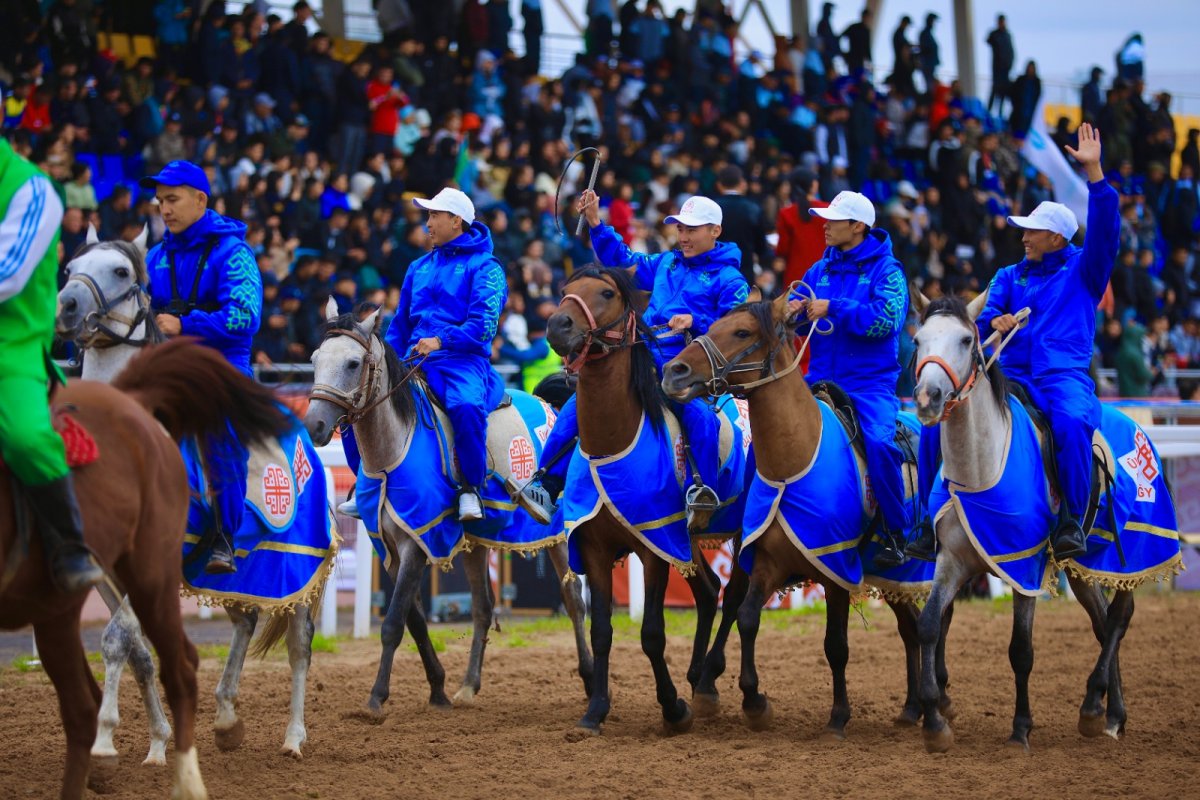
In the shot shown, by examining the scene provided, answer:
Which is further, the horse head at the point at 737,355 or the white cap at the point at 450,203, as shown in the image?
the white cap at the point at 450,203

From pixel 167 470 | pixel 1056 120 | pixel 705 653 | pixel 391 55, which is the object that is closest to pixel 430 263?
pixel 705 653

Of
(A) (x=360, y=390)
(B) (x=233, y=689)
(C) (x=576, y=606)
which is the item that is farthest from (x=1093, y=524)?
(B) (x=233, y=689)

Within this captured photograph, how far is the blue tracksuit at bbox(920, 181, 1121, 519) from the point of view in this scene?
8.03 m

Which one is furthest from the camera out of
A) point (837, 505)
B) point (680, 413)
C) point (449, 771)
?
point (680, 413)

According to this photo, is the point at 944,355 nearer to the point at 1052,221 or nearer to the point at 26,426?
the point at 1052,221

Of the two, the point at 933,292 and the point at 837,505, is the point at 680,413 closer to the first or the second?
the point at 837,505

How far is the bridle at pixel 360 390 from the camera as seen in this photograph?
8.41m

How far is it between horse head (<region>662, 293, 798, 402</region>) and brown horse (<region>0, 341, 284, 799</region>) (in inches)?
92.4

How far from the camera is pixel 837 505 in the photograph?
8.19 metres

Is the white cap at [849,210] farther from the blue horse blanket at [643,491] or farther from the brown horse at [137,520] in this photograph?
the brown horse at [137,520]

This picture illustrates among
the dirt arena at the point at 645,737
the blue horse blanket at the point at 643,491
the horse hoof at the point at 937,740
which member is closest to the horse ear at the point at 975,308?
the blue horse blanket at the point at 643,491

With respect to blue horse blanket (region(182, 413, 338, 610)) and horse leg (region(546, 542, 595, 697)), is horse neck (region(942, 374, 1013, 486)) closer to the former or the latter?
horse leg (region(546, 542, 595, 697))

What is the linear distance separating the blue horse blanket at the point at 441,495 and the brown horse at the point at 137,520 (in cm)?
252

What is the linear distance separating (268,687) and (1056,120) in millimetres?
24180
